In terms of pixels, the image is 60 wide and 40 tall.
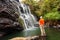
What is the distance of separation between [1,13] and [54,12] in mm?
13131

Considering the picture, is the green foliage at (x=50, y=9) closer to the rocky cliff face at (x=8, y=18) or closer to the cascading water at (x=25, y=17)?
the cascading water at (x=25, y=17)

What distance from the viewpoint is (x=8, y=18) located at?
31.5 m

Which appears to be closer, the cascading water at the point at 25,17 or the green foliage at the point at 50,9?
the green foliage at the point at 50,9

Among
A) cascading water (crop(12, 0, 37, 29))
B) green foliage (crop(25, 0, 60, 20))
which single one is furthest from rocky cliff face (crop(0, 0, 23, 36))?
green foliage (crop(25, 0, 60, 20))

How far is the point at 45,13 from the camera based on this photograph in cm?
4200

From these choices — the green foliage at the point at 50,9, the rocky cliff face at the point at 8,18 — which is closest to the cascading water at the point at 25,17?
the green foliage at the point at 50,9

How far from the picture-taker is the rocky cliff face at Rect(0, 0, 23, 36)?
30.1 metres

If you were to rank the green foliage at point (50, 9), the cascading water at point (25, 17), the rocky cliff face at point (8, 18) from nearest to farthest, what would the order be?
1. the rocky cliff face at point (8, 18)
2. the green foliage at point (50, 9)
3. the cascading water at point (25, 17)

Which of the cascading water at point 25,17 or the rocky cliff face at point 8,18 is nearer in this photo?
the rocky cliff face at point 8,18

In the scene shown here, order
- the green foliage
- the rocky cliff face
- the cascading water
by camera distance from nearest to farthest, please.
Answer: the rocky cliff face
the green foliage
the cascading water

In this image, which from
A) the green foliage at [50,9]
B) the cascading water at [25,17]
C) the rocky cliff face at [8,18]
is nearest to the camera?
the rocky cliff face at [8,18]

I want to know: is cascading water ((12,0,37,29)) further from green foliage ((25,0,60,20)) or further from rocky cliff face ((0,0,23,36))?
rocky cliff face ((0,0,23,36))

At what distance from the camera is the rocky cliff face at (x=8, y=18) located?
30.1 m

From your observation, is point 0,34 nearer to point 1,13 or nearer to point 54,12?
point 1,13
